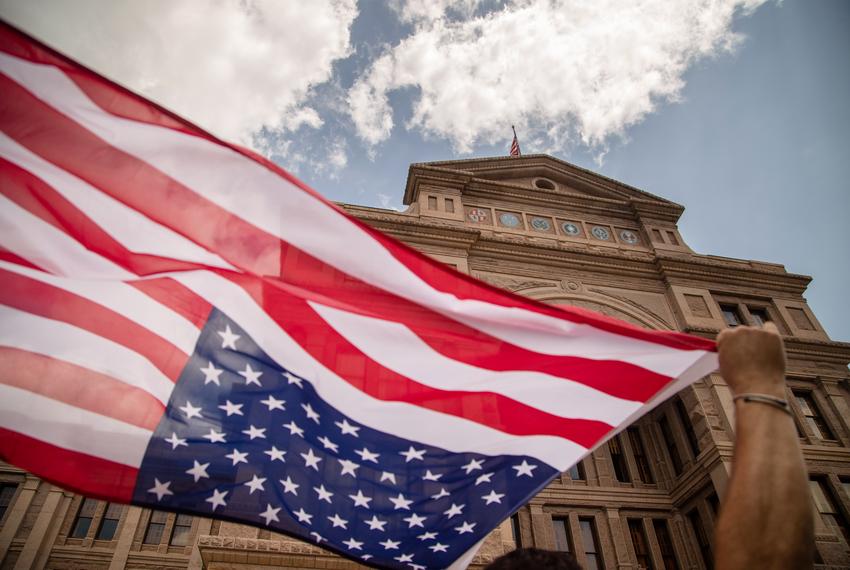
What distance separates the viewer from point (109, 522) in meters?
16.5

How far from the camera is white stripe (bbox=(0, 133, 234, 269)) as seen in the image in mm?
4301

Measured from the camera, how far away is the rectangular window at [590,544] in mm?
15484

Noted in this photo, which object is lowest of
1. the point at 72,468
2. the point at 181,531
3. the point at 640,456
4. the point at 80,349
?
the point at 72,468

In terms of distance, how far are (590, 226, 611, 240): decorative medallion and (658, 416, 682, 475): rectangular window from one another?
7664 mm

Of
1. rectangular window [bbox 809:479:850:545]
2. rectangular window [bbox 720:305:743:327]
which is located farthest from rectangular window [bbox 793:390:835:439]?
rectangular window [bbox 720:305:743:327]

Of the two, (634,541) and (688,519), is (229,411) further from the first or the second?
(688,519)

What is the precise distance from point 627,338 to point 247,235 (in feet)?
10.7

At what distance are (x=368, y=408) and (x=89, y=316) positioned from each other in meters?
2.29

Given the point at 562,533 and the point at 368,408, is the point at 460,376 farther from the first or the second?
the point at 562,533

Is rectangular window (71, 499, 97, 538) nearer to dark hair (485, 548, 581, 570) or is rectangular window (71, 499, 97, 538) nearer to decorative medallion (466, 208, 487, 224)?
decorative medallion (466, 208, 487, 224)

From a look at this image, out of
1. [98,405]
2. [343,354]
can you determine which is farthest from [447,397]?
[98,405]

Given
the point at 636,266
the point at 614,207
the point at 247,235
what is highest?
the point at 614,207

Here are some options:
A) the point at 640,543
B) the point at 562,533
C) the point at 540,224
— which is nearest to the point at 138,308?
the point at 562,533

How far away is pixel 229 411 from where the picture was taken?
14.1ft
